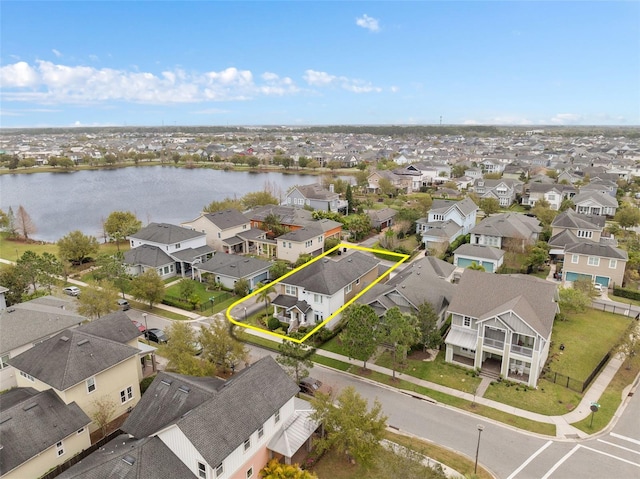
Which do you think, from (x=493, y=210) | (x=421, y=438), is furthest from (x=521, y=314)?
(x=493, y=210)

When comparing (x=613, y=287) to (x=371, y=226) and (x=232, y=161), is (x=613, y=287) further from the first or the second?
(x=232, y=161)

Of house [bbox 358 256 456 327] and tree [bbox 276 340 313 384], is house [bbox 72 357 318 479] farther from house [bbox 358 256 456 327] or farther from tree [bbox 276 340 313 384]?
house [bbox 358 256 456 327]

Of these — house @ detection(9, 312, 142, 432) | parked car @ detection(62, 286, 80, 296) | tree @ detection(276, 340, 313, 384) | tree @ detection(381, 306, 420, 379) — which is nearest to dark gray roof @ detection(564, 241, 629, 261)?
tree @ detection(381, 306, 420, 379)

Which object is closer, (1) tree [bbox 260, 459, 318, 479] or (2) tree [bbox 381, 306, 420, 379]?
(1) tree [bbox 260, 459, 318, 479]

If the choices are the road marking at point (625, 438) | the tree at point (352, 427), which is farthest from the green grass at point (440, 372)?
the tree at point (352, 427)

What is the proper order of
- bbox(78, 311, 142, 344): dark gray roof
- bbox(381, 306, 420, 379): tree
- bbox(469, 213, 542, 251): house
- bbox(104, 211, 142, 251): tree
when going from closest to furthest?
bbox(78, 311, 142, 344): dark gray roof
bbox(381, 306, 420, 379): tree
bbox(469, 213, 542, 251): house
bbox(104, 211, 142, 251): tree

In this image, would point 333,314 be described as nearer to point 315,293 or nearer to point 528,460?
point 315,293

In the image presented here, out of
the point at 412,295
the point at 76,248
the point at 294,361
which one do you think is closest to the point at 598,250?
the point at 412,295
